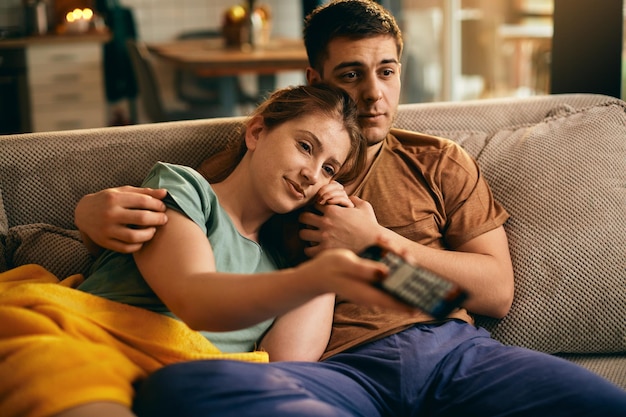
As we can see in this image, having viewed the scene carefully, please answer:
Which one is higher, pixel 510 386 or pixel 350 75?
pixel 350 75

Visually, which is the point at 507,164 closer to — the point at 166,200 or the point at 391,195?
the point at 391,195

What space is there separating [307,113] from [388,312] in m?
0.44

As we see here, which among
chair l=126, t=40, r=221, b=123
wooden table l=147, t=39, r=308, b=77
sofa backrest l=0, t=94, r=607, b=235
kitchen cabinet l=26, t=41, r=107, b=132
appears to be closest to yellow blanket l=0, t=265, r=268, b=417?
sofa backrest l=0, t=94, r=607, b=235

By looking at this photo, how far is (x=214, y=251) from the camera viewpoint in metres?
1.48

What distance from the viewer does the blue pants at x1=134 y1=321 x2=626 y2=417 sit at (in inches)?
46.8

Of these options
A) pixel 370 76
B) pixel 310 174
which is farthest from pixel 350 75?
pixel 310 174

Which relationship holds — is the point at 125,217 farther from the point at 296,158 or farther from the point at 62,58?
the point at 62,58

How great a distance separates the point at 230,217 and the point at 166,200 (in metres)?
0.20

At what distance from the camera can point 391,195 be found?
173 centimetres

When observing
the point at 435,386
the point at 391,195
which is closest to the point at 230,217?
the point at 391,195

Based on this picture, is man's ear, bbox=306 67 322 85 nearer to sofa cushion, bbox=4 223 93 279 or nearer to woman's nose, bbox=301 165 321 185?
woman's nose, bbox=301 165 321 185

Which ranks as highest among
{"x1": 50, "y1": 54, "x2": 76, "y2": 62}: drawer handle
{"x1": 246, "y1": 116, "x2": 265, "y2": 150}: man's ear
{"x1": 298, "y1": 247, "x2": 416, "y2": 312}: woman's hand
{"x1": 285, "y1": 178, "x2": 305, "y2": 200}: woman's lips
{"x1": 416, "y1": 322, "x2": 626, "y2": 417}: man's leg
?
{"x1": 50, "y1": 54, "x2": 76, "y2": 62}: drawer handle

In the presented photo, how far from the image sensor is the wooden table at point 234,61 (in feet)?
13.6

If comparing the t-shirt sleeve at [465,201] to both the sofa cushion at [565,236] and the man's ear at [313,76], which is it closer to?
the sofa cushion at [565,236]
